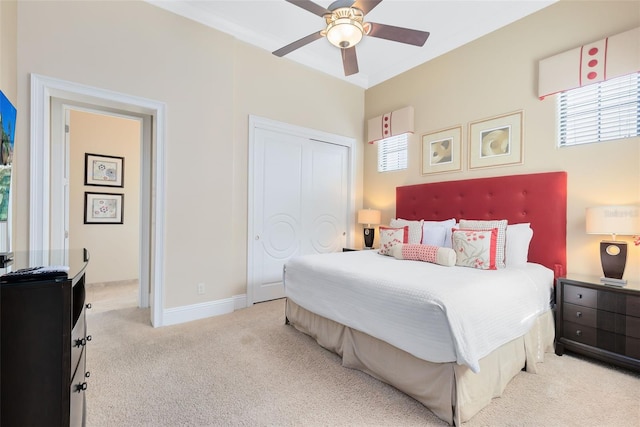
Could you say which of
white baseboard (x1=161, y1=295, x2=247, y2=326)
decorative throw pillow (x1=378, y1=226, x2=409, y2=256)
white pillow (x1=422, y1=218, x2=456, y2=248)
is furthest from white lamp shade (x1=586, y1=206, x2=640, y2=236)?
white baseboard (x1=161, y1=295, x2=247, y2=326)

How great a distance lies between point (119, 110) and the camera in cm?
311

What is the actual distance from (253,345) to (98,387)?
1.08 meters

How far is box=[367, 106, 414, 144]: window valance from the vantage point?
13.4ft

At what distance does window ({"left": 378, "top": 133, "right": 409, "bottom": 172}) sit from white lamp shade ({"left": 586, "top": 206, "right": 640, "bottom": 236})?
88.7 inches

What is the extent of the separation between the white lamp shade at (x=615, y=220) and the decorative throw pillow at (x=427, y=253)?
1.08m

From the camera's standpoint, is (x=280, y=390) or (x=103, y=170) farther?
(x=103, y=170)

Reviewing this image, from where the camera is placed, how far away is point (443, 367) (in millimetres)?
1646

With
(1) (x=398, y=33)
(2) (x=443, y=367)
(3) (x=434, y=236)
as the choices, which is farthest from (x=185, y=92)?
(2) (x=443, y=367)

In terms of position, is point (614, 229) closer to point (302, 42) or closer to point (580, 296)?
point (580, 296)

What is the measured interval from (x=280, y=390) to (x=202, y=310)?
1698 millimetres

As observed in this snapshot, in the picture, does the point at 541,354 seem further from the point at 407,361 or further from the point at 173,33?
the point at 173,33

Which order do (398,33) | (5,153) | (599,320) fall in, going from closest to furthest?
(5,153), (599,320), (398,33)

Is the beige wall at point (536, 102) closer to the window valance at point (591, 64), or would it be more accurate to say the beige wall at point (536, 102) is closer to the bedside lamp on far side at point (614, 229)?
the window valance at point (591, 64)

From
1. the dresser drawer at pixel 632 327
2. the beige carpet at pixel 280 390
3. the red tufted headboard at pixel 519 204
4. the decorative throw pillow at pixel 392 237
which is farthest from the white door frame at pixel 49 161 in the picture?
the dresser drawer at pixel 632 327
